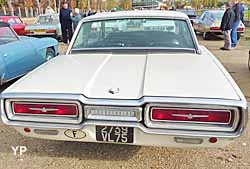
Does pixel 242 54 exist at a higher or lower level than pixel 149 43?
lower

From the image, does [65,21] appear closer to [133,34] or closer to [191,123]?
[133,34]

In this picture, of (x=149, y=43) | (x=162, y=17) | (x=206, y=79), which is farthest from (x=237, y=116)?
(x=162, y=17)

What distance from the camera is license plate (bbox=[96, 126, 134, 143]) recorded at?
7.75 ft

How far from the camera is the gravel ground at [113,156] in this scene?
2865mm

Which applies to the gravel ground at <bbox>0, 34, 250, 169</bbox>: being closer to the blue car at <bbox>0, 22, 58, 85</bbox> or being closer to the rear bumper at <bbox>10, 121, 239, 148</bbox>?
the rear bumper at <bbox>10, 121, 239, 148</bbox>

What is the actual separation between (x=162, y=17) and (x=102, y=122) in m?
2.05

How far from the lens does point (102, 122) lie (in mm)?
2352

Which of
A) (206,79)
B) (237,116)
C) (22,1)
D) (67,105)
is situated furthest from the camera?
(22,1)

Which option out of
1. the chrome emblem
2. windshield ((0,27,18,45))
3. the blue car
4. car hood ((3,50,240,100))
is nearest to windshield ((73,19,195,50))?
car hood ((3,50,240,100))

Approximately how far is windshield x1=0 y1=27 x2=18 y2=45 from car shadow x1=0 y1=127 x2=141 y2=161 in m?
2.88

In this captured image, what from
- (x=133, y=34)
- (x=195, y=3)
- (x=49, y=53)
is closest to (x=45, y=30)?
(x=49, y=53)

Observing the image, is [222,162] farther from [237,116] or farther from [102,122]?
[102,122]

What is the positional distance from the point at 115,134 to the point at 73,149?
3.28ft

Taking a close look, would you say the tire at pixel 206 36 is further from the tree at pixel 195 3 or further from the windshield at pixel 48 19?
the tree at pixel 195 3
